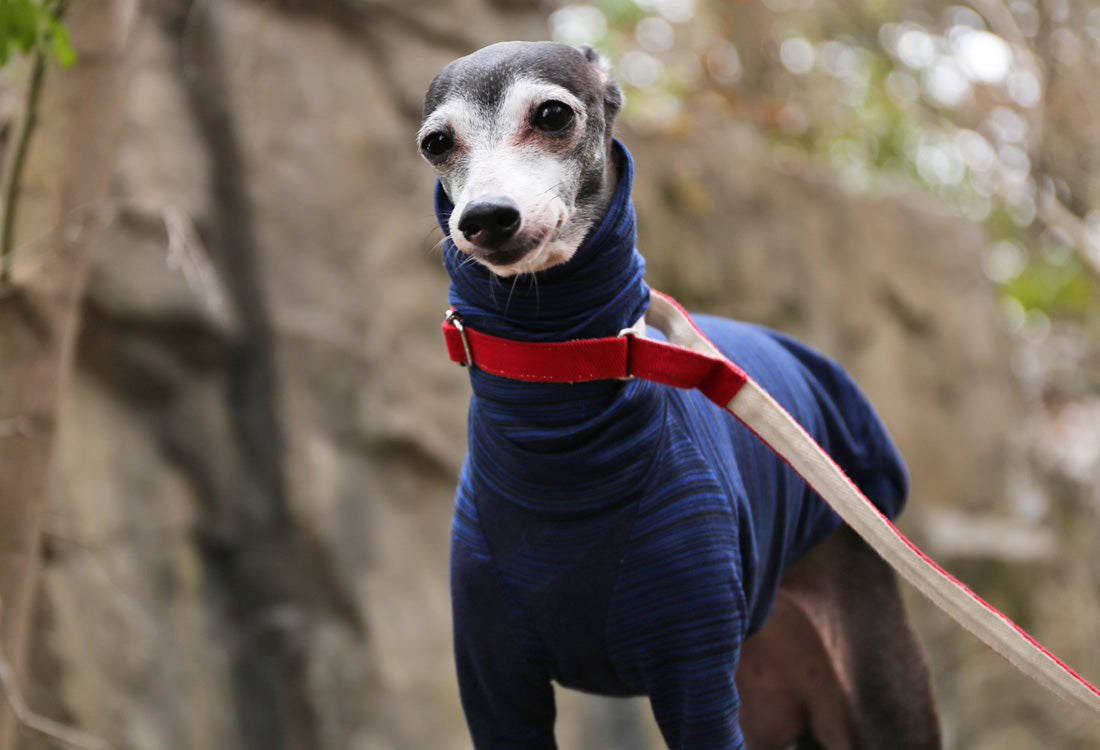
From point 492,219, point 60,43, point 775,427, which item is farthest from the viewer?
point 60,43

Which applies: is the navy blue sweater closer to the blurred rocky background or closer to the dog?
the dog

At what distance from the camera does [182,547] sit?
335cm

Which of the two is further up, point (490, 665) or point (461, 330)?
point (461, 330)

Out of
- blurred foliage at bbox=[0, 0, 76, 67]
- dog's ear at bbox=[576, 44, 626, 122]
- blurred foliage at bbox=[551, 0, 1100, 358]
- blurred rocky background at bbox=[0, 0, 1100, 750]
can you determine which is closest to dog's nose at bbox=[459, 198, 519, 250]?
dog's ear at bbox=[576, 44, 626, 122]

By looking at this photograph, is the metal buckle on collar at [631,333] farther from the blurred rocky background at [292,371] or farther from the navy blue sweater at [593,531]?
the blurred rocky background at [292,371]

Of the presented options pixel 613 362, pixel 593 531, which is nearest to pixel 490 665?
pixel 593 531

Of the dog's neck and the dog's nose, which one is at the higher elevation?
the dog's nose

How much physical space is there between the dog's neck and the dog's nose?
87 mm

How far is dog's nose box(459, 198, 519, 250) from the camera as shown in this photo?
1.25 metres

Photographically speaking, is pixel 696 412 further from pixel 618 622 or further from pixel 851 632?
pixel 851 632

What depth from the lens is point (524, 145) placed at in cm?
137

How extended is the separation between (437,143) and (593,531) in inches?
21.2

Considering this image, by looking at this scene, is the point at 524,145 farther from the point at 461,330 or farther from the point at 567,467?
the point at 567,467

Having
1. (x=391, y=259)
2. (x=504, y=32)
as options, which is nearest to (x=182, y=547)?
(x=391, y=259)
